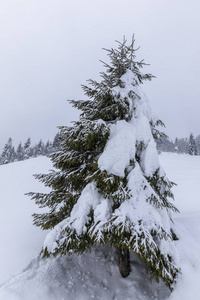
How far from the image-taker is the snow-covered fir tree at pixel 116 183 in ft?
11.0

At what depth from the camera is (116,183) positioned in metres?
3.86

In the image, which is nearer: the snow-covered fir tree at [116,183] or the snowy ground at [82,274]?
the snow-covered fir tree at [116,183]

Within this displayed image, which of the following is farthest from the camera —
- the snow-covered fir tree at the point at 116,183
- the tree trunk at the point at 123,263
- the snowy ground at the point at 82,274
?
the tree trunk at the point at 123,263

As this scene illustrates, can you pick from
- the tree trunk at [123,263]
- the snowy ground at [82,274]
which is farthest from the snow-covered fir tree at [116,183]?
the snowy ground at [82,274]

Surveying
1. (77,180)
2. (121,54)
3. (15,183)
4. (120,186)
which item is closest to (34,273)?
(77,180)

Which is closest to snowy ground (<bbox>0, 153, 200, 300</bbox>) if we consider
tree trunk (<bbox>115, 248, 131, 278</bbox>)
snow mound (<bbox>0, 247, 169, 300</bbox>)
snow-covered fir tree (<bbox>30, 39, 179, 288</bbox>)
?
snow mound (<bbox>0, 247, 169, 300</bbox>)

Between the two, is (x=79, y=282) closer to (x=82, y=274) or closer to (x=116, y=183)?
(x=82, y=274)

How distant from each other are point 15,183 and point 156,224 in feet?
49.8

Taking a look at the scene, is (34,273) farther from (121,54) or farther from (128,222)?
(121,54)

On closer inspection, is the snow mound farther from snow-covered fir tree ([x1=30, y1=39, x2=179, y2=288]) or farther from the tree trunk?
snow-covered fir tree ([x1=30, y1=39, x2=179, y2=288])

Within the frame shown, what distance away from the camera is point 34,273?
4.32 m

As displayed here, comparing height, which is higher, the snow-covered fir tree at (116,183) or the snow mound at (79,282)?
the snow-covered fir tree at (116,183)

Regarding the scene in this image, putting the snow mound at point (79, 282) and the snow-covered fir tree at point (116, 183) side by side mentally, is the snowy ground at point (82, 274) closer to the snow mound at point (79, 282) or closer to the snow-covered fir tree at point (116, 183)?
the snow mound at point (79, 282)

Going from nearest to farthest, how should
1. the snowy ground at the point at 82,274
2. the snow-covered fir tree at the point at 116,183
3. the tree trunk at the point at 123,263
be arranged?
the snow-covered fir tree at the point at 116,183 < the snowy ground at the point at 82,274 < the tree trunk at the point at 123,263
